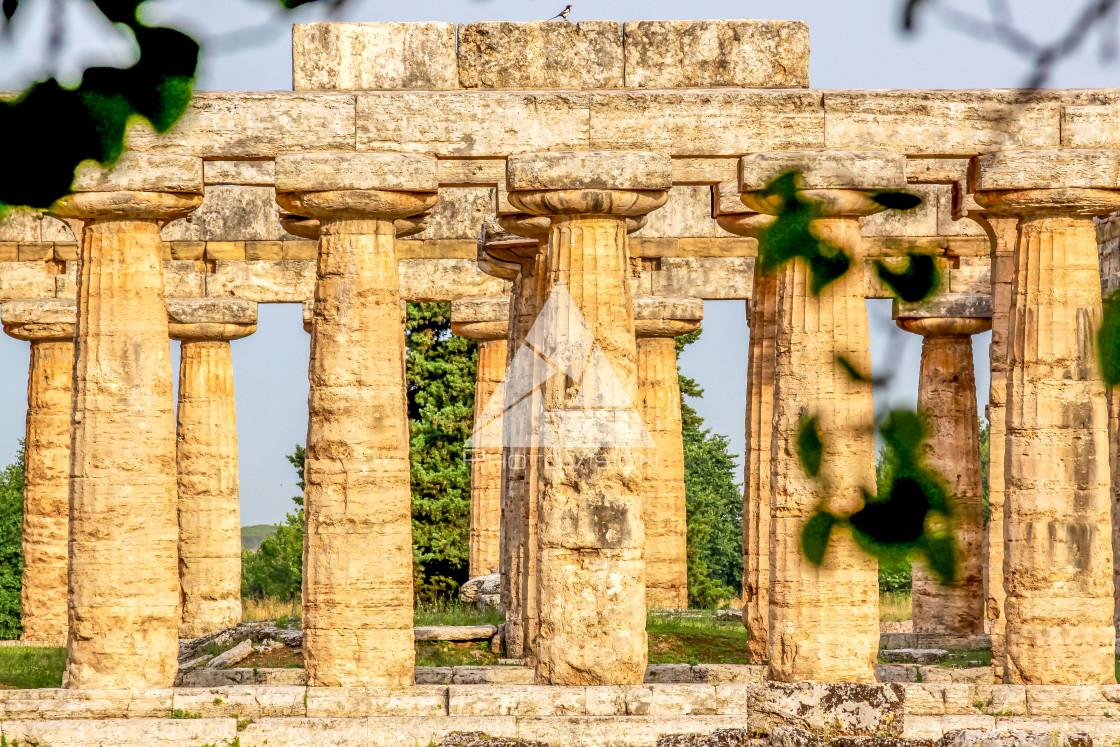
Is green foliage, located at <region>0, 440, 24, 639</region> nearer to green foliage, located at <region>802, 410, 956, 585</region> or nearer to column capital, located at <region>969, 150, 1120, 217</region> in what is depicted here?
column capital, located at <region>969, 150, 1120, 217</region>

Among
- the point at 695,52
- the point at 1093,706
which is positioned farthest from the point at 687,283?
the point at 1093,706

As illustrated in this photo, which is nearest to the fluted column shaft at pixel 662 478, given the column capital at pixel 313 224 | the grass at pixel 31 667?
the grass at pixel 31 667

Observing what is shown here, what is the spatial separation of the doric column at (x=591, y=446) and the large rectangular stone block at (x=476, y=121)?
385mm

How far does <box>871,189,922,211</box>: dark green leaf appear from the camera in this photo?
355 centimetres

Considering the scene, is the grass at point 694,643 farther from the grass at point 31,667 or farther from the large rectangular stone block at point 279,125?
the large rectangular stone block at point 279,125

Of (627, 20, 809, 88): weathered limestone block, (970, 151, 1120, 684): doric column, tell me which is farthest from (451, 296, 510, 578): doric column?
(970, 151, 1120, 684): doric column

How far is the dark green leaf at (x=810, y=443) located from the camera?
3270mm

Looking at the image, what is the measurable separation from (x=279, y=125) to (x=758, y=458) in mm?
10120

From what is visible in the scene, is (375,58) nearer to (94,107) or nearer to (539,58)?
(539,58)

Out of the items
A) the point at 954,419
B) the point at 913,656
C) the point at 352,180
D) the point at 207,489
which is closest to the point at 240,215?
the point at 207,489

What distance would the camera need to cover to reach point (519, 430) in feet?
92.0

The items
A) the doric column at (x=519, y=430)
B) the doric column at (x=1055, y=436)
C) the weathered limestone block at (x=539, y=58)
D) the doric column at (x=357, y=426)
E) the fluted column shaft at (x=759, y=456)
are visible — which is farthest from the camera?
the fluted column shaft at (x=759, y=456)

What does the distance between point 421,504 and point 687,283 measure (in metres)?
13.4

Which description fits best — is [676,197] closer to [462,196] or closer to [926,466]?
[462,196]
